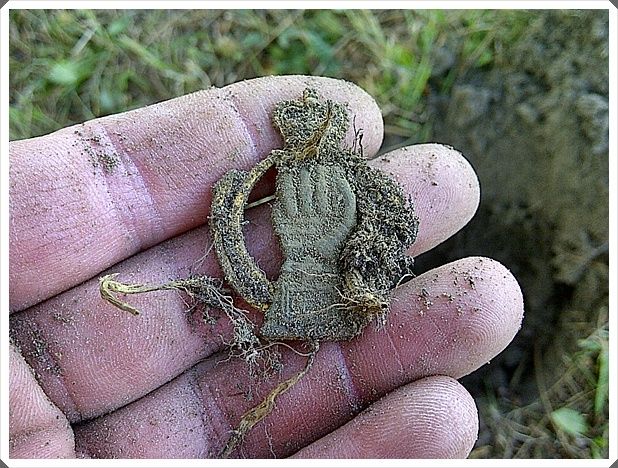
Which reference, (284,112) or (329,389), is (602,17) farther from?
(329,389)

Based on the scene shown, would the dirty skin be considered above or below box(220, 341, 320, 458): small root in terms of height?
above

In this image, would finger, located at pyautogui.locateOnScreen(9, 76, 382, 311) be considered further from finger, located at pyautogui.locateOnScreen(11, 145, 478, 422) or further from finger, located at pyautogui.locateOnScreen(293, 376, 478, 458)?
finger, located at pyautogui.locateOnScreen(293, 376, 478, 458)

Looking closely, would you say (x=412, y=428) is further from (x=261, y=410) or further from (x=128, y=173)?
(x=128, y=173)

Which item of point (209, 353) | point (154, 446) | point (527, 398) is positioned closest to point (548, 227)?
point (527, 398)

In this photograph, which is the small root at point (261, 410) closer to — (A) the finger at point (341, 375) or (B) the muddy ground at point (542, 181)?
(A) the finger at point (341, 375)

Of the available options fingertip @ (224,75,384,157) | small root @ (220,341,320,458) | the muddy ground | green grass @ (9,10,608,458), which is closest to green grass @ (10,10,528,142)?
green grass @ (9,10,608,458)

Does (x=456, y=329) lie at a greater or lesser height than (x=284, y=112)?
lesser

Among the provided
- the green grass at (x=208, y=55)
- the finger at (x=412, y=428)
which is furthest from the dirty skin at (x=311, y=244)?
the green grass at (x=208, y=55)
